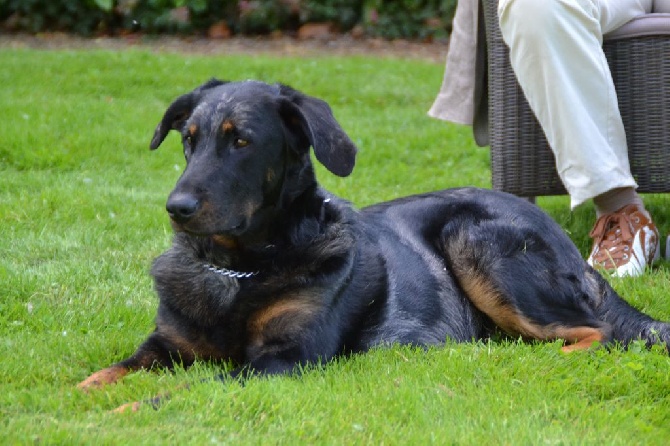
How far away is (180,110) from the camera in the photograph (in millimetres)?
3938

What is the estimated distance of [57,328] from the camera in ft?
13.4

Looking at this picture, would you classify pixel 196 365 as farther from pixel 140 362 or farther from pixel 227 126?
pixel 227 126

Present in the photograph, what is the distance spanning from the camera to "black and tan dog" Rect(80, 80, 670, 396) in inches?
139

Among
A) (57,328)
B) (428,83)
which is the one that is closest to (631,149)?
(57,328)

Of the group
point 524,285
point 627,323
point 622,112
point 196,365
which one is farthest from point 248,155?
point 622,112

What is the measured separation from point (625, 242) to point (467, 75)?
55.8 inches

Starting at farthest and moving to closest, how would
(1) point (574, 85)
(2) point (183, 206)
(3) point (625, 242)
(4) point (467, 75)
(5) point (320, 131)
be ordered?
1. (4) point (467, 75)
2. (3) point (625, 242)
3. (1) point (574, 85)
4. (5) point (320, 131)
5. (2) point (183, 206)

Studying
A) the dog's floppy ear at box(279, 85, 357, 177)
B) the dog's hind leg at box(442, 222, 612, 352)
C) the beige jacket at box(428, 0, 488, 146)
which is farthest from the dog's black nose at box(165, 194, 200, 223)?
the beige jacket at box(428, 0, 488, 146)

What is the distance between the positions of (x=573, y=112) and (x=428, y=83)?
5807 millimetres

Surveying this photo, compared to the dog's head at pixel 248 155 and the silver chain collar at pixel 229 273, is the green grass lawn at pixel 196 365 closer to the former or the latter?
the silver chain collar at pixel 229 273

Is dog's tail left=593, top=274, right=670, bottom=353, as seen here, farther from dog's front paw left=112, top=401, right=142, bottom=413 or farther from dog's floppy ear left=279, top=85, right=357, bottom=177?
dog's front paw left=112, top=401, right=142, bottom=413

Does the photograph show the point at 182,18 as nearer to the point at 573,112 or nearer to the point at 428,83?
the point at 428,83

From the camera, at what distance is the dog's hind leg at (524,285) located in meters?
4.03

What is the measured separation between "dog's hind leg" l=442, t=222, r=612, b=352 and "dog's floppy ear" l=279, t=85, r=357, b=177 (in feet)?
2.65
